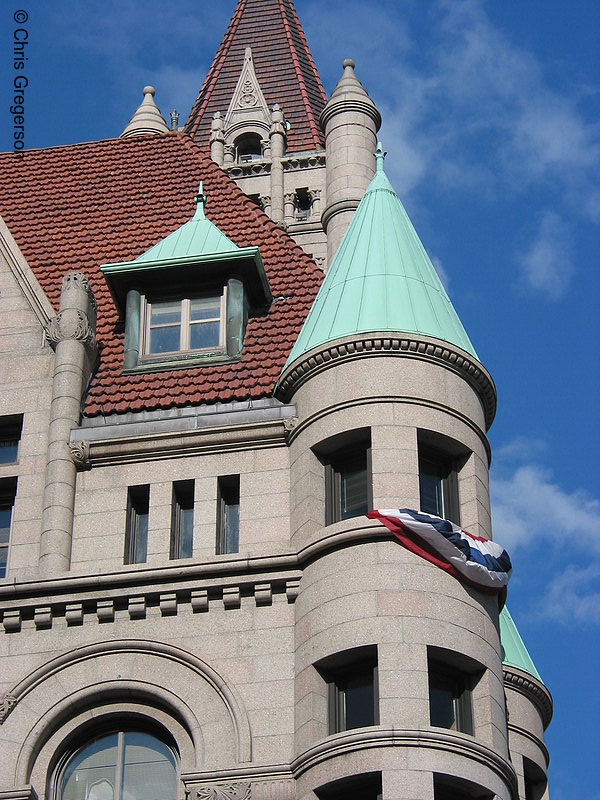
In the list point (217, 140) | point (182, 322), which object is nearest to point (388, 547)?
point (182, 322)

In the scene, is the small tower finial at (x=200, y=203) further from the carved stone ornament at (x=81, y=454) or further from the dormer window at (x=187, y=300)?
the carved stone ornament at (x=81, y=454)

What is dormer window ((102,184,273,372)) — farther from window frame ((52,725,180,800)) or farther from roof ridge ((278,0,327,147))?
roof ridge ((278,0,327,147))

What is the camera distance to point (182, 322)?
31219 mm

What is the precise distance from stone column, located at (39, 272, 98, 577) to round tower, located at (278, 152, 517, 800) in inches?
135

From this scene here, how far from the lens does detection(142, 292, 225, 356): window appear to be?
30875mm

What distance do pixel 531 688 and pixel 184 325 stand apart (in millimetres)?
9446

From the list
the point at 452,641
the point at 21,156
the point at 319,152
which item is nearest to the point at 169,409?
the point at 452,641

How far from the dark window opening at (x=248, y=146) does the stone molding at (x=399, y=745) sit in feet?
121

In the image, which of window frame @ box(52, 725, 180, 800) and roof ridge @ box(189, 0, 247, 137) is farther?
roof ridge @ box(189, 0, 247, 137)

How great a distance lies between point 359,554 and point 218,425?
4018 millimetres

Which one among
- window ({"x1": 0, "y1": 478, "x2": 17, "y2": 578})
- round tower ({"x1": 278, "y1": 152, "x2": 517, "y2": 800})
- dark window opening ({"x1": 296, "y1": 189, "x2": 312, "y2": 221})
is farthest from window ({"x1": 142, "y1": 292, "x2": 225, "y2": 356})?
dark window opening ({"x1": 296, "y1": 189, "x2": 312, "y2": 221})

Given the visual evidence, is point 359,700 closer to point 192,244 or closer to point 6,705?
point 6,705

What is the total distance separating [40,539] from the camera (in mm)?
27797

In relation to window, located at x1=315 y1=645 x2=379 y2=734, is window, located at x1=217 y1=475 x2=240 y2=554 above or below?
above
